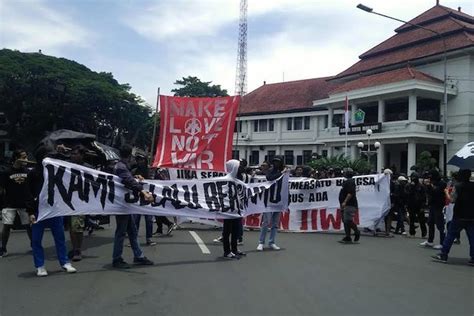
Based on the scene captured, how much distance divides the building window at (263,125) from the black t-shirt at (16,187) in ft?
141

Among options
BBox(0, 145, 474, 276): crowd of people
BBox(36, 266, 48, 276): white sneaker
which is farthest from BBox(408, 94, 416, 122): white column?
BBox(36, 266, 48, 276): white sneaker

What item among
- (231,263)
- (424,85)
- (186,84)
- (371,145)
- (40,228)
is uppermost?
(186,84)

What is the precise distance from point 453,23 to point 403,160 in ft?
34.1

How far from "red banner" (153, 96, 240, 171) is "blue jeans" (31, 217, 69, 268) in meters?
4.51

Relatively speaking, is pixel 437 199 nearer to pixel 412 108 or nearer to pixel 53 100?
pixel 412 108

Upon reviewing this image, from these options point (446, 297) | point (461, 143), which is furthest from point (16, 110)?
point (446, 297)

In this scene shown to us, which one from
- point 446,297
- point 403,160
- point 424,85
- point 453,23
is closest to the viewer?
point 446,297

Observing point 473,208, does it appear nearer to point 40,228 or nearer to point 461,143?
point 40,228

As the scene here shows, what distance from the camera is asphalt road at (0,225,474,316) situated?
17.9 feet

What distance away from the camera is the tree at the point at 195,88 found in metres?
60.1

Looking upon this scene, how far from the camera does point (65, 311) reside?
17.1 feet

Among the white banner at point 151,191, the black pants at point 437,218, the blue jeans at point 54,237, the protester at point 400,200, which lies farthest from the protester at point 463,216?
the blue jeans at point 54,237

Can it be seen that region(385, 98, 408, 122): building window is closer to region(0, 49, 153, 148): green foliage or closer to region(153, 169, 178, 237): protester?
region(0, 49, 153, 148): green foliage

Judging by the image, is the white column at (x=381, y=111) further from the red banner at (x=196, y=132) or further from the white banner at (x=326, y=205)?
the red banner at (x=196, y=132)
